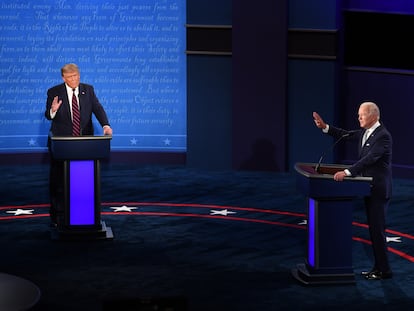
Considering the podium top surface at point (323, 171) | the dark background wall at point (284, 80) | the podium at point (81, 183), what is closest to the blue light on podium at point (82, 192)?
the podium at point (81, 183)

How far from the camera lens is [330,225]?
7.16 meters

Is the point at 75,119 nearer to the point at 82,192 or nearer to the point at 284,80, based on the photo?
the point at 82,192

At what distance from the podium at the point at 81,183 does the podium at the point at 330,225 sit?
2.33 m

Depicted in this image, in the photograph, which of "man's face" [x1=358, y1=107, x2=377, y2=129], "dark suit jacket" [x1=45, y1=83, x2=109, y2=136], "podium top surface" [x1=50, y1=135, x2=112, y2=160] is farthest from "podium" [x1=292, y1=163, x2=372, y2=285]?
"dark suit jacket" [x1=45, y1=83, x2=109, y2=136]

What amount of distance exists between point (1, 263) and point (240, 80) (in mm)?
5635

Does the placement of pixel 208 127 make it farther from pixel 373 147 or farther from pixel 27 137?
pixel 373 147

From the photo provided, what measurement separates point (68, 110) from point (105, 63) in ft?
14.5

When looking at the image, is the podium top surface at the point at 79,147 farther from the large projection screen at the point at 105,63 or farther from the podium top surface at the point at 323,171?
the large projection screen at the point at 105,63

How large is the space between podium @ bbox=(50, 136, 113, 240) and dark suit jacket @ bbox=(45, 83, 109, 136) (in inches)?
9.9

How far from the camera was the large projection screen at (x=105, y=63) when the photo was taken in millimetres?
13102

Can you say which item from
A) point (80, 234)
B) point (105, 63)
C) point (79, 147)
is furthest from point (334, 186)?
point (105, 63)

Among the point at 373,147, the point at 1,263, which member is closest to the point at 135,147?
the point at 1,263

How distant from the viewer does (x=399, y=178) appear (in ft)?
40.9

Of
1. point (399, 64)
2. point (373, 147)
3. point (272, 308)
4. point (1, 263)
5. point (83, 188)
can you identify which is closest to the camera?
point (272, 308)
